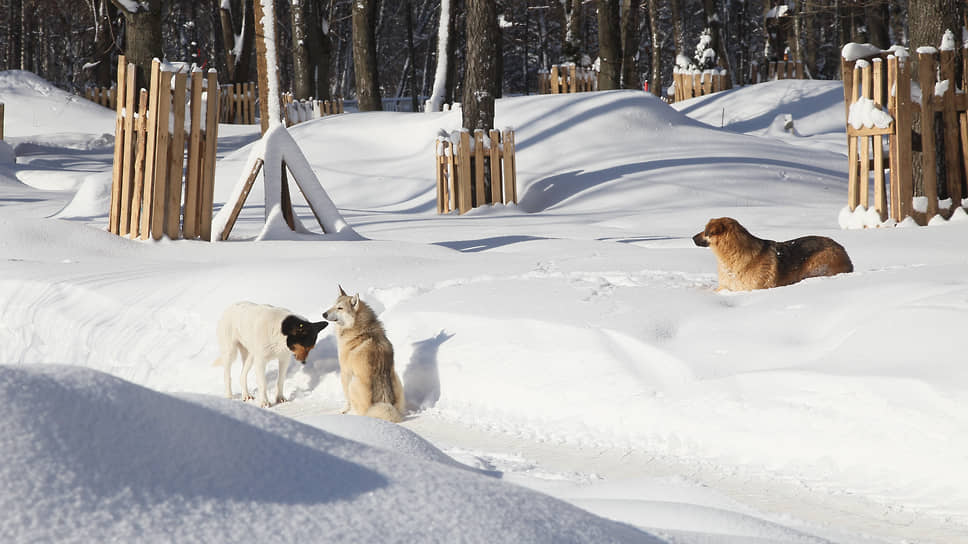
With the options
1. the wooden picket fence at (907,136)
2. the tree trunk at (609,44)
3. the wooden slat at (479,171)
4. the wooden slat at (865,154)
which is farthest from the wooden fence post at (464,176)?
the tree trunk at (609,44)

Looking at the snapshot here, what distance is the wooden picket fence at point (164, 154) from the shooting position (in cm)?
816

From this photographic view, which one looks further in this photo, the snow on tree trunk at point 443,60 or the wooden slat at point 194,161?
the snow on tree trunk at point 443,60

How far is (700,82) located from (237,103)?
561 inches

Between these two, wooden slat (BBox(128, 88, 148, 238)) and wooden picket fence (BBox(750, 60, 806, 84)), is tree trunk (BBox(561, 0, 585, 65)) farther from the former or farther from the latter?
wooden slat (BBox(128, 88, 148, 238))

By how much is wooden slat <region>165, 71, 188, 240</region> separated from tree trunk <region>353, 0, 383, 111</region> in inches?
496

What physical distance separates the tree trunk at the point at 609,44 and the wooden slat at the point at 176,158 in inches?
532

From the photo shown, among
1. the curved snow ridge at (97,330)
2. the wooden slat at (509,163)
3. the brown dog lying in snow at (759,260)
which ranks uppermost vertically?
the wooden slat at (509,163)

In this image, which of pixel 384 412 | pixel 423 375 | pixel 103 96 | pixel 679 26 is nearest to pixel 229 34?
pixel 103 96

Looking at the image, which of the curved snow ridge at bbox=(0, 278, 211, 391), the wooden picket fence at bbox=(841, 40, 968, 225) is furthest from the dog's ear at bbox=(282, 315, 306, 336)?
the wooden picket fence at bbox=(841, 40, 968, 225)

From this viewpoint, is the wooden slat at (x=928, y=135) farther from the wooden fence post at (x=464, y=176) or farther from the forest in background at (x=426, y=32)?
the wooden fence post at (x=464, y=176)

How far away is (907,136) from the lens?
8.38m

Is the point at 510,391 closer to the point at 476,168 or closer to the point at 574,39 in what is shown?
the point at 476,168

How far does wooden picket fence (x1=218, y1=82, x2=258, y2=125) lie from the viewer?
96.1 ft

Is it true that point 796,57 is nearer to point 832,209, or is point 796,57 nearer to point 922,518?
point 832,209
